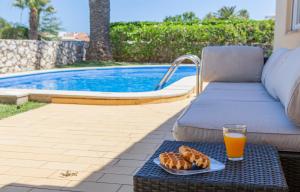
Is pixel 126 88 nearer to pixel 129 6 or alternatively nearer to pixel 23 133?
pixel 23 133

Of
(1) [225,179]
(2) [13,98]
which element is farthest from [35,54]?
(1) [225,179]

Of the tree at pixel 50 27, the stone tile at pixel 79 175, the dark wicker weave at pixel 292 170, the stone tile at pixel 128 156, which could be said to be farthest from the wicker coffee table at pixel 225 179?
the tree at pixel 50 27

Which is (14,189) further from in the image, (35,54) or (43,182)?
(35,54)

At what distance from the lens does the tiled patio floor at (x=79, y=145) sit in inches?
107

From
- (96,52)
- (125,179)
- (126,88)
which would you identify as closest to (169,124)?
(125,179)

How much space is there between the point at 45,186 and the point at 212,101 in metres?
1.23

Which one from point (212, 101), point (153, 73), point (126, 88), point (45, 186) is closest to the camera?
point (45, 186)

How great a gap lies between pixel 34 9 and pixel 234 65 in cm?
1324

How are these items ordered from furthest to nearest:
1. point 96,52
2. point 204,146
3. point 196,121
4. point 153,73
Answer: point 96,52
point 153,73
point 196,121
point 204,146

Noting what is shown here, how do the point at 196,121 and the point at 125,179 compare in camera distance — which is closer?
the point at 196,121

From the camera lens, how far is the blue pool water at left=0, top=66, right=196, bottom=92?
29.3 feet

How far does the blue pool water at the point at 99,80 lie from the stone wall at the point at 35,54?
76 centimetres

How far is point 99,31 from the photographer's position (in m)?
13.2

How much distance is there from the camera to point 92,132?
13.6ft
